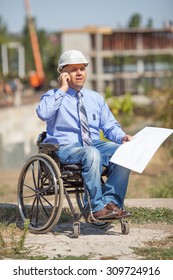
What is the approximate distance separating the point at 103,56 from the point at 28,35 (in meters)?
18.2

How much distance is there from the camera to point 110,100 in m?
34.2

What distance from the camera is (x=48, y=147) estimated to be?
660 cm

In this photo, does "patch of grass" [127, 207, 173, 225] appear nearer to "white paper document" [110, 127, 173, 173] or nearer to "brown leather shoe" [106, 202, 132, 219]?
"brown leather shoe" [106, 202, 132, 219]

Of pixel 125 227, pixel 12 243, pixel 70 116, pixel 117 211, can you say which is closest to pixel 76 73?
pixel 70 116

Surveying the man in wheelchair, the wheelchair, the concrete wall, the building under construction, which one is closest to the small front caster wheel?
the wheelchair

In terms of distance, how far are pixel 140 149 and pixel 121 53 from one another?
74.2m

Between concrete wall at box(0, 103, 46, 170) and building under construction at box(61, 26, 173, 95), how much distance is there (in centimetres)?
3679

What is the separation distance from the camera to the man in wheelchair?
642 centimetres

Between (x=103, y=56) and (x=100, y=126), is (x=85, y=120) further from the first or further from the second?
(x=103, y=56)

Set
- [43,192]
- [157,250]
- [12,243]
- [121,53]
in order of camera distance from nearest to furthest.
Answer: [157,250] → [12,243] → [43,192] → [121,53]

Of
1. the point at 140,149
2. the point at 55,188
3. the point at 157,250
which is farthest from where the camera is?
the point at 140,149

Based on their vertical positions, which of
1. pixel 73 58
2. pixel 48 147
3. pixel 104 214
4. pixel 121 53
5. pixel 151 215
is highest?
pixel 73 58

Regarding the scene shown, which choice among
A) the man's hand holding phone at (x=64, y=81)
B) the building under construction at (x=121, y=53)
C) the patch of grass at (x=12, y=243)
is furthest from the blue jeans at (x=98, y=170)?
the building under construction at (x=121, y=53)

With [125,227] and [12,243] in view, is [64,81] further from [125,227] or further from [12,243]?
[12,243]
